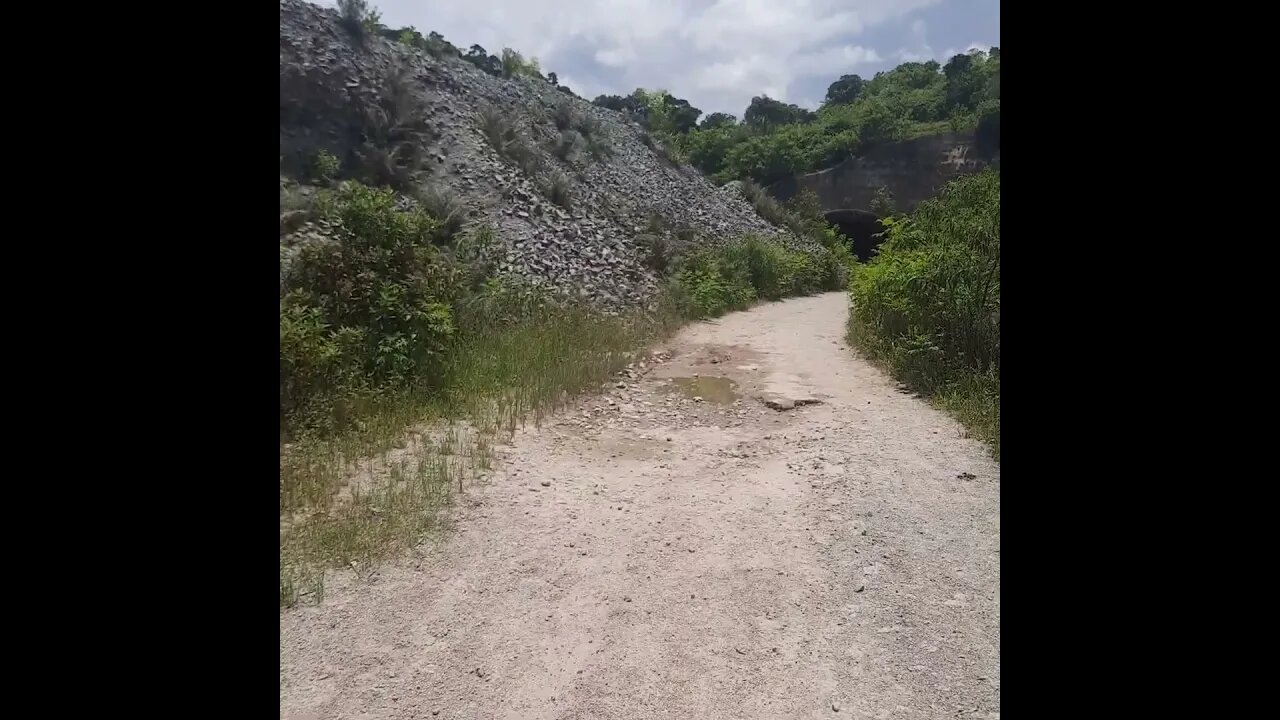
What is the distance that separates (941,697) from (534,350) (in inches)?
219

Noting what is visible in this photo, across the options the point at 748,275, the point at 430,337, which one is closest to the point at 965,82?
the point at 748,275

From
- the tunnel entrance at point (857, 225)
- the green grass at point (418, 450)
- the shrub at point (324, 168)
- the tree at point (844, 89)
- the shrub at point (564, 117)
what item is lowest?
the green grass at point (418, 450)

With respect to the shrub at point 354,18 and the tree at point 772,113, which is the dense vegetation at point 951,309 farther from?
the tree at point 772,113

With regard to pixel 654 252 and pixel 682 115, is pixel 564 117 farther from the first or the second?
pixel 682 115

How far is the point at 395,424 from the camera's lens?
5434mm

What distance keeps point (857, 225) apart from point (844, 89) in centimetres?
2741

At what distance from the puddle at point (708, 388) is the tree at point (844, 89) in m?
46.2

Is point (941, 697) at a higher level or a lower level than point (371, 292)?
lower

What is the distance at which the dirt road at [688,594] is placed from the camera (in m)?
2.67

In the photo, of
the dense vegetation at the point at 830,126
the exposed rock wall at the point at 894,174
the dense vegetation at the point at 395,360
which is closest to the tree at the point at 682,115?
the dense vegetation at the point at 830,126
